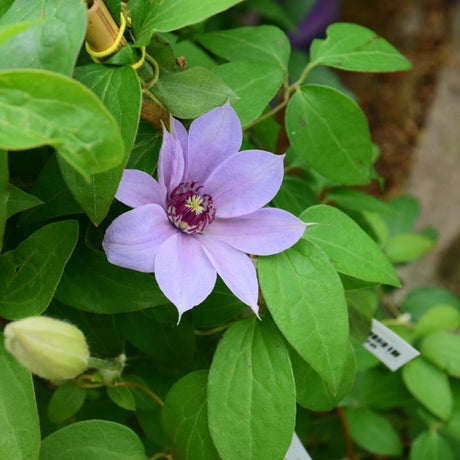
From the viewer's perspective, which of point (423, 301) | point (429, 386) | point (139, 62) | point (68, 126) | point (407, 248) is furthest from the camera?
point (423, 301)

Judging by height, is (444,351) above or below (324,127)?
below

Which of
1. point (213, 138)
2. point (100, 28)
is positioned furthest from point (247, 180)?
point (100, 28)

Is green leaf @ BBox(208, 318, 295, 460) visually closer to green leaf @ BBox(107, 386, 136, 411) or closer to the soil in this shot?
green leaf @ BBox(107, 386, 136, 411)

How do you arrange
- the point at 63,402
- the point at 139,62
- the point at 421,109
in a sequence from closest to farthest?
1. the point at 139,62
2. the point at 63,402
3. the point at 421,109

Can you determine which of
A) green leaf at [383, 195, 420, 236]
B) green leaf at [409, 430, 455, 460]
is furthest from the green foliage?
green leaf at [383, 195, 420, 236]

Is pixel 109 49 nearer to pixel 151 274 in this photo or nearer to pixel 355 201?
pixel 151 274

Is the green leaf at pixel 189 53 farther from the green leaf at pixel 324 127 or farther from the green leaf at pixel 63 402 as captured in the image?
the green leaf at pixel 63 402
